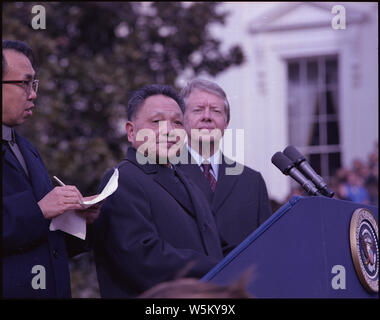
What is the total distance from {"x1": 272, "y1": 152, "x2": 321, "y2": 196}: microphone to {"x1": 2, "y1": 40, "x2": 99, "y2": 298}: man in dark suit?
72 cm

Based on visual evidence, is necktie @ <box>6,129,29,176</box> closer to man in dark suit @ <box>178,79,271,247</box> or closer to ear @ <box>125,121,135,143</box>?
ear @ <box>125,121,135,143</box>

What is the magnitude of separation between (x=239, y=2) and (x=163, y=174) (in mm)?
Result: 8458

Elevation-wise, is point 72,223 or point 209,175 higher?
point 209,175

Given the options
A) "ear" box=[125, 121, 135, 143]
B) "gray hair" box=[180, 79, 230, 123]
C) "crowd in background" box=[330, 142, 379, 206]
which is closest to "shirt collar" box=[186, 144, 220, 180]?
"gray hair" box=[180, 79, 230, 123]

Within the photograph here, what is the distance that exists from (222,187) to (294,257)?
94 cm

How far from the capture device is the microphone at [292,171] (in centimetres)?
260

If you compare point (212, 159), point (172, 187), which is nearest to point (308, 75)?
point (212, 159)

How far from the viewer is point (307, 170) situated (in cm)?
269

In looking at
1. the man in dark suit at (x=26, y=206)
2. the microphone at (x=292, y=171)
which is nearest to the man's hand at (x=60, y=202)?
the man in dark suit at (x=26, y=206)

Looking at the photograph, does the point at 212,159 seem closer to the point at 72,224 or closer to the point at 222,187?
the point at 222,187

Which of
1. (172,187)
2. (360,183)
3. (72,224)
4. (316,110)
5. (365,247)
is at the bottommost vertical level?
(360,183)

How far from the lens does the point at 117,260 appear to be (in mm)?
2520

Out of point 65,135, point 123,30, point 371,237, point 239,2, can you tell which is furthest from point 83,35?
point 371,237
